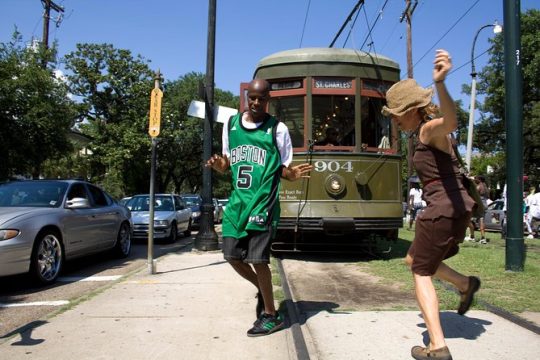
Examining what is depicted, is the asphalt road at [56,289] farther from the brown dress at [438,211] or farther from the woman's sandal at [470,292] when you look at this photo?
the woman's sandal at [470,292]

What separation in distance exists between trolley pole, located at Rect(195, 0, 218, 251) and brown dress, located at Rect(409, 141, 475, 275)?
689 cm

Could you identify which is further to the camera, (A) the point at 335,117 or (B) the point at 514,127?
(A) the point at 335,117

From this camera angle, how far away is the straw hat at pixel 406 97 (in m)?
3.45

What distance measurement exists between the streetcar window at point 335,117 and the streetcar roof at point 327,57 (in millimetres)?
610

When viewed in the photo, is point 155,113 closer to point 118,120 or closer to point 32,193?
point 32,193

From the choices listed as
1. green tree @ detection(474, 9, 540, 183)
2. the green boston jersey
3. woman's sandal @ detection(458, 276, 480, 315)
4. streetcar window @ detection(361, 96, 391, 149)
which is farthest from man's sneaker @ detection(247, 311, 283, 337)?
green tree @ detection(474, 9, 540, 183)

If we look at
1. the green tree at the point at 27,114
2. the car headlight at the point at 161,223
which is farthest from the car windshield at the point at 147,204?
the green tree at the point at 27,114

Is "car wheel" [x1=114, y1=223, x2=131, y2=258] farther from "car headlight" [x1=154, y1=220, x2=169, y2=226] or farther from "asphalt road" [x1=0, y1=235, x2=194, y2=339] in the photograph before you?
"car headlight" [x1=154, y1=220, x2=169, y2=226]

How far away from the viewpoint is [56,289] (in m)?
6.64

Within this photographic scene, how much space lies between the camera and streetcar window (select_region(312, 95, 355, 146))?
840 centimetres

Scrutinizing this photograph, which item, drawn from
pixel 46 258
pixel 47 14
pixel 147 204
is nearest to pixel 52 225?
pixel 46 258

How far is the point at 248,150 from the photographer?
4.05m

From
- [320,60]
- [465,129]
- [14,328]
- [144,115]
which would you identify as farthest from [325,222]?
[465,129]

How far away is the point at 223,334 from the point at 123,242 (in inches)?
245
